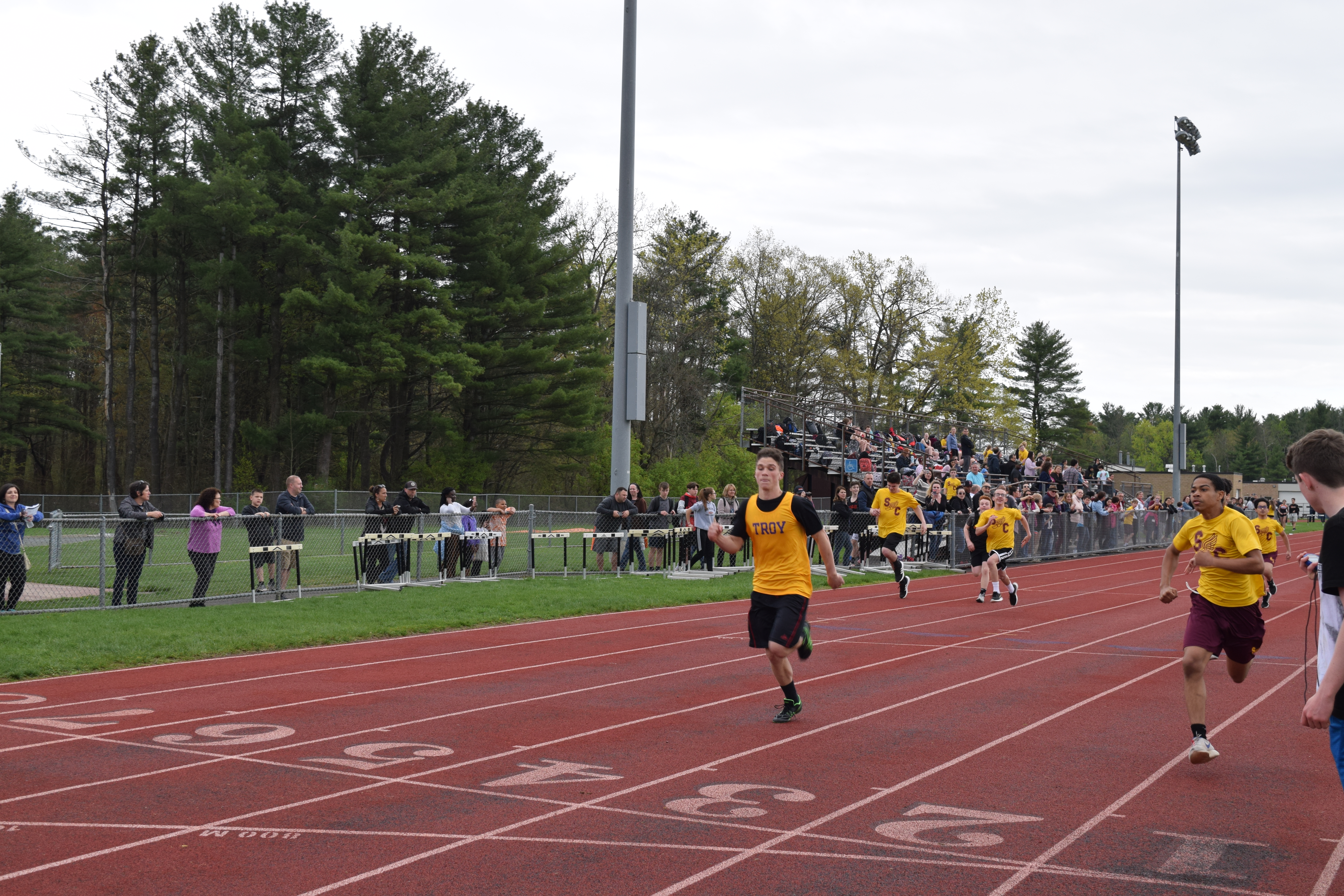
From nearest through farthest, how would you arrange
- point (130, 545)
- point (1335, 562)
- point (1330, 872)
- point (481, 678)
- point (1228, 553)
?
point (1335, 562)
point (1330, 872)
point (1228, 553)
point (481, 678)
point (130, 545)

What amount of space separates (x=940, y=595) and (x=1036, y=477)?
817 inches

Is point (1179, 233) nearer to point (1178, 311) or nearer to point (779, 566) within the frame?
point (1178, 311)

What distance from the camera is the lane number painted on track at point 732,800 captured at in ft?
19.4

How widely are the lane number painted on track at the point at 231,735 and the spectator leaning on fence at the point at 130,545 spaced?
23.4 ft

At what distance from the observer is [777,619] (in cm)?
823

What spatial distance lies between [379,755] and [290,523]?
960 cm

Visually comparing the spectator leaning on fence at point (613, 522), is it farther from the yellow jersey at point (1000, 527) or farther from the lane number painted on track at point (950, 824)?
the lane number painted on track at point (950, 824)

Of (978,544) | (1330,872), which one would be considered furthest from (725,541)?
(978,544)

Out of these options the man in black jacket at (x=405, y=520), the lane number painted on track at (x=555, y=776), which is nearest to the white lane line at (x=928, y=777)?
the lane number painted on track at (x=555, y=776)

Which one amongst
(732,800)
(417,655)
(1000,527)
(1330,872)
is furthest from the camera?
(1000,527)

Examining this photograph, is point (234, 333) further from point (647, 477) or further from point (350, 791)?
point (350, 791)

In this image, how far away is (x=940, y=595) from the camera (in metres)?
19.3

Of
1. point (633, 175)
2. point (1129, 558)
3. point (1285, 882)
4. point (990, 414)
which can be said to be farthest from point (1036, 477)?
point (1285, 882)

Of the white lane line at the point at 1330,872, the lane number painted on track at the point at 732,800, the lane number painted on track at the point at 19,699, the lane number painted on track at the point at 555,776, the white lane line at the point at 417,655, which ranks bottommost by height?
the white lane line at the point at 417,655
